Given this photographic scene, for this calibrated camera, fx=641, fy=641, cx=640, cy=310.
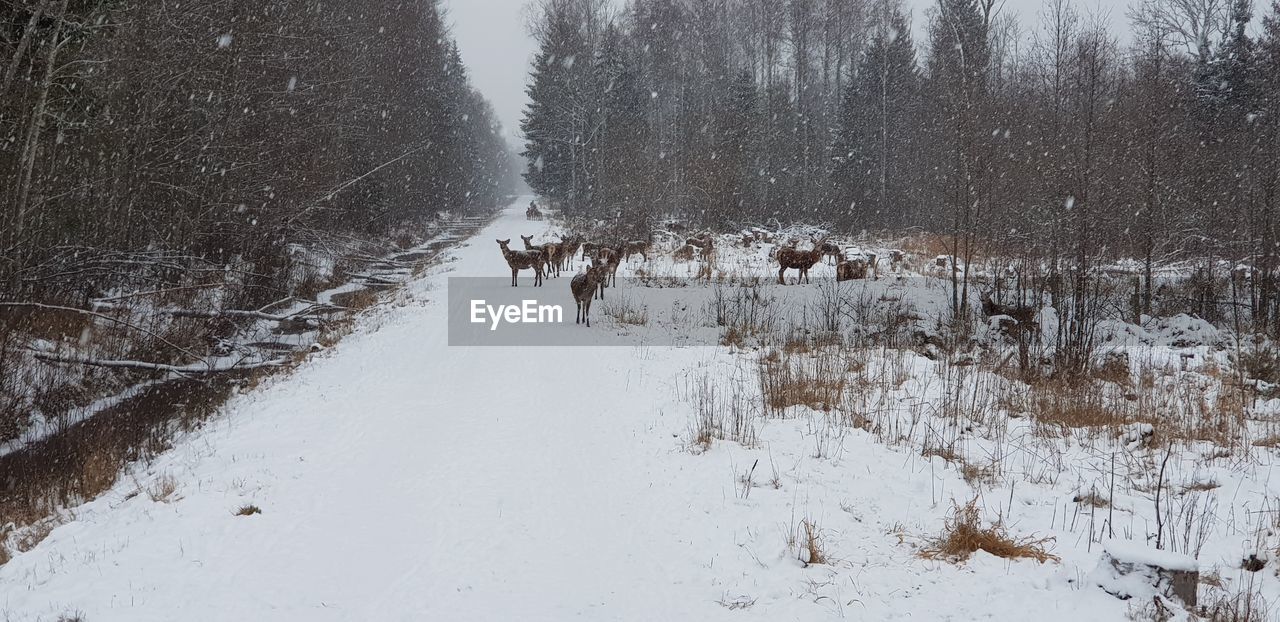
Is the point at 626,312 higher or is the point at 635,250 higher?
the point at 635,250

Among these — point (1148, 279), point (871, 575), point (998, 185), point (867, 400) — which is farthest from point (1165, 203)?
point (871, 575)

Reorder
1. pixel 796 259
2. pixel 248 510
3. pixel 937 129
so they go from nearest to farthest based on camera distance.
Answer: pixel 248 510 → pixel 796 259 → pixel 937 129

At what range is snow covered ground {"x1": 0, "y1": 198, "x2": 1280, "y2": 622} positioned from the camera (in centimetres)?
345

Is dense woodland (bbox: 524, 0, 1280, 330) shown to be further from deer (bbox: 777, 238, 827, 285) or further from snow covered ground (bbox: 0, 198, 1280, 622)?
snow covered ground (bbox: 0, 198, 1280, 622)

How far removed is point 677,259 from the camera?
20234mm

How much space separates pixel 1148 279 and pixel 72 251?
60.8ft

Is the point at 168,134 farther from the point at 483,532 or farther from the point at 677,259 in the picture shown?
the point at 677,259

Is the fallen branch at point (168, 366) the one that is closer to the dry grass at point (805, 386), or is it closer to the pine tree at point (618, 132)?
the dry grass at point (805, 386)

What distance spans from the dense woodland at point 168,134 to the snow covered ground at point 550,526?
17.2ft

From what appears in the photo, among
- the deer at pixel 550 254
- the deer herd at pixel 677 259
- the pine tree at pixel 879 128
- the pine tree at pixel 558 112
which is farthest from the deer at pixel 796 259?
the pine tree at pixel 558 112

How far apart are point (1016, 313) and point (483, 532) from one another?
9.53 metres

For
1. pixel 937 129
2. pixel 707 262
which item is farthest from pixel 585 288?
pixel 937 129

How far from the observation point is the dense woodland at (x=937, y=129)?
1198cm

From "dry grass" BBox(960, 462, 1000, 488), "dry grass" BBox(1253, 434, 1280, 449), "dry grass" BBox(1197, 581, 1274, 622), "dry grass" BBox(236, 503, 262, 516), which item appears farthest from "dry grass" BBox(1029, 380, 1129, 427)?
"dry grass" BBox(236, 503, 262, 516)
